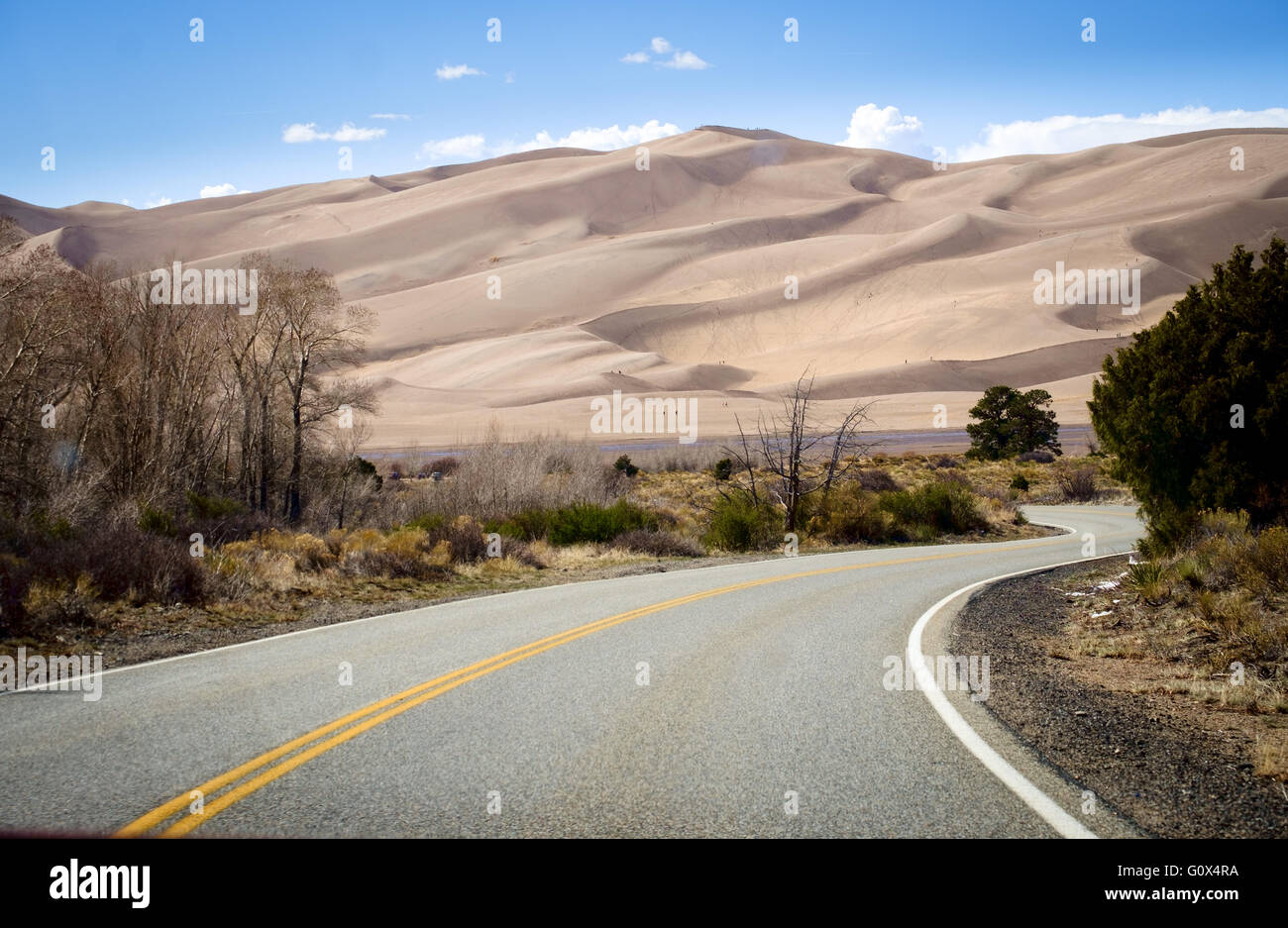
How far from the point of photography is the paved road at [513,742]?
4.56 metres

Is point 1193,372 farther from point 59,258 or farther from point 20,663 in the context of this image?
point 59,258

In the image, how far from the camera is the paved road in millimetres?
4562

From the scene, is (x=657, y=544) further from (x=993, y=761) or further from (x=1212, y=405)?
(x=993, y=761)

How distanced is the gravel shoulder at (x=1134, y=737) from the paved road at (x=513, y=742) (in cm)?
64

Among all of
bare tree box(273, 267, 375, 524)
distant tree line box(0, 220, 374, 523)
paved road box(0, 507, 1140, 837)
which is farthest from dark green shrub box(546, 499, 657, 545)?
paved road box(0, 507, 1140, 837)

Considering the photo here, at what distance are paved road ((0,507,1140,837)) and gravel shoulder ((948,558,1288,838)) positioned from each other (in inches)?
25.2

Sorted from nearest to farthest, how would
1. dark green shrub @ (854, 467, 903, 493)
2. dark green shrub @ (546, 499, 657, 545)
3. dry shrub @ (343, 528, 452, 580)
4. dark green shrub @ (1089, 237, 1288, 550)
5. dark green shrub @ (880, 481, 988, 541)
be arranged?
dark green shrub @ (1089, 237, 1288, 550), dry shrub @ (343, 528, 452, 580), dark green shrub @ (546, 499, 657, 545), dark green shrub @ (880, 481, 988, 541), dark green shrub @ (854, 467, 903, 493)

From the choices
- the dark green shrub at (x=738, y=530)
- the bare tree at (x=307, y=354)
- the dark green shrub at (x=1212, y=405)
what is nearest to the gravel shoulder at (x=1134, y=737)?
the dark green shrub at (x=1212, y=405)

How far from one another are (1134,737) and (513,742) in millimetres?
4065

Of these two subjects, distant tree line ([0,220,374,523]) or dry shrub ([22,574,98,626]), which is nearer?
dry shrub ([22,574,98,626])

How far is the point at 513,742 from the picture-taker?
5863 millimetres

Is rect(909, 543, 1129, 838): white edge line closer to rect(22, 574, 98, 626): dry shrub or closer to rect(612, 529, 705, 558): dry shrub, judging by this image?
rect(22, 574, 98, 626): dry shrub
